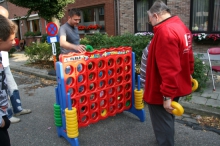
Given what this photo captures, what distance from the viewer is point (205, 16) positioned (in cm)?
898

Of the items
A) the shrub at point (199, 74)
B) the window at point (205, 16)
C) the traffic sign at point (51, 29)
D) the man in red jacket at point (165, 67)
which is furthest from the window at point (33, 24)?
the man in red jacket at point (165, 67)

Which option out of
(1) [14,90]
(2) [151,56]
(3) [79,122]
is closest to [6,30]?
(2) [151,56]

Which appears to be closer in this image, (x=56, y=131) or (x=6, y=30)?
(x=6, y=30)

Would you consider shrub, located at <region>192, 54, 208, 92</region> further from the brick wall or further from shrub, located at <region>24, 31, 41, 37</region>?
shrub, located at <region>24, 31, 41, 37</region>

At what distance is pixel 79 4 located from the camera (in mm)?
13938

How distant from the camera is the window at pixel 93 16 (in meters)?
13.3

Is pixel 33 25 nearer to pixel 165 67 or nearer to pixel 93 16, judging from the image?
pixel 93 16

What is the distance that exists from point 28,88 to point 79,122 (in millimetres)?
3494

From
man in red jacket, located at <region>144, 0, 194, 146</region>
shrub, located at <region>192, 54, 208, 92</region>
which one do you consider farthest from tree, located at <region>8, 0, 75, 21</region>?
man in red jacket, located at <region>144, 0, 194, 146</region>

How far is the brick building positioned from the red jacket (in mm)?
7482

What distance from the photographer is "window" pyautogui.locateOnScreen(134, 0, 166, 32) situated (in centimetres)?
1088

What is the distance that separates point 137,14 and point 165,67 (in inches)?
387

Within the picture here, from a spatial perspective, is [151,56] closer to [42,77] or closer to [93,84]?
[93,84]

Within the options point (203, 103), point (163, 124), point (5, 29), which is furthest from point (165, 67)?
point (203, 103)
